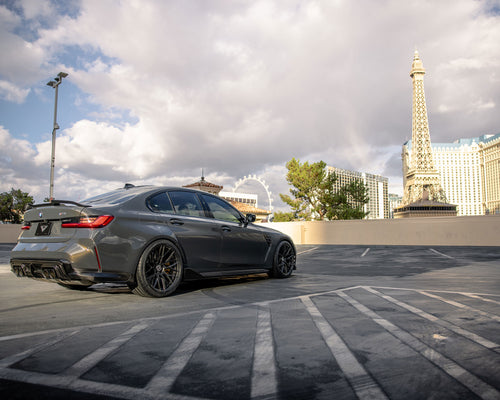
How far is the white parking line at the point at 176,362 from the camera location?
6.80ft

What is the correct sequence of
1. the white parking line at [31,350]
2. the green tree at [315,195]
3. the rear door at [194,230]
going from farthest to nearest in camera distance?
1. the green tree at [315,195]
2. the rear door at [194,230]
3. the white parking line at [31,350]

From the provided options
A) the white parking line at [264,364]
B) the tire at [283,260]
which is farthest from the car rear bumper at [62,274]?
the tire at [283,260]

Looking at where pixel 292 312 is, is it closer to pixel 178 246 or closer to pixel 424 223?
pixel 178 246

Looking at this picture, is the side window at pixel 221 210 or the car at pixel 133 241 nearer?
the car at pixel 133 241

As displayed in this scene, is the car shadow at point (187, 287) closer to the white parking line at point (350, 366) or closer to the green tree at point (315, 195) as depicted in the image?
the white parking line at point (350, 366)

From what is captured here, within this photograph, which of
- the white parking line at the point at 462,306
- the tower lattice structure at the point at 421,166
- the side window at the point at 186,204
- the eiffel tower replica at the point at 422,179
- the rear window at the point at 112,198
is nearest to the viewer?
the white parking line at the point at 462,306

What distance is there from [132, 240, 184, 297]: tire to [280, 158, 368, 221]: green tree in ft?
124

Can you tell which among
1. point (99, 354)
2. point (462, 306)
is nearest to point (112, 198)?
point (99, 354)

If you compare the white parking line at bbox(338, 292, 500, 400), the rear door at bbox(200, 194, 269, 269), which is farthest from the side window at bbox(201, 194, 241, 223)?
the white parking line at bbox(338, 292, 500, 400)

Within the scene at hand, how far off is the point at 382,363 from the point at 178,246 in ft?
11.0

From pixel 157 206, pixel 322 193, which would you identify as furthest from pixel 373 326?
pixel 322 193

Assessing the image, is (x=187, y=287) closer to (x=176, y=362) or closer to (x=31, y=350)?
(x=31, y=350)

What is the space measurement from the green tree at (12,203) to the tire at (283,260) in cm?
4378

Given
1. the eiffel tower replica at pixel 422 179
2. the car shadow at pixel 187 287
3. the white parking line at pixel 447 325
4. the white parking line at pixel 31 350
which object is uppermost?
the eiffel tower replica at pixel 422 179
